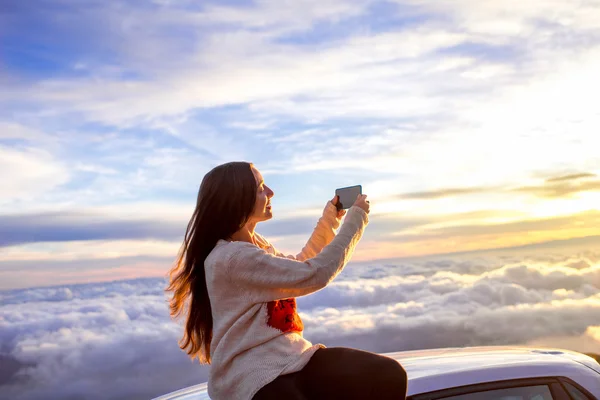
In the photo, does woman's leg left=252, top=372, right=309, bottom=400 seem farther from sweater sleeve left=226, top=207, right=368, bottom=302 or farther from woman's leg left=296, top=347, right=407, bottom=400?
sweater sleeve left=226, top=207, right=368, bottom=302

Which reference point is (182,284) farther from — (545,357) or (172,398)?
(545,357)

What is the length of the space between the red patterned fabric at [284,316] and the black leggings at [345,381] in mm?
227

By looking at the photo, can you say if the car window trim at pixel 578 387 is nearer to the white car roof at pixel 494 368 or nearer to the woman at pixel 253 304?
the white car roof at pixel 494 368

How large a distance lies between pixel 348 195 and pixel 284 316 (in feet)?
2.79

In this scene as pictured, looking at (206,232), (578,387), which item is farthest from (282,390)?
(578,387)

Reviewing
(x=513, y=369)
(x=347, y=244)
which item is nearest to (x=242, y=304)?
(x=347, y=244)

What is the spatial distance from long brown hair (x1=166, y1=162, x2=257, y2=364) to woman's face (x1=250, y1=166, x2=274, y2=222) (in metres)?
0.03

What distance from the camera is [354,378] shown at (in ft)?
10.1

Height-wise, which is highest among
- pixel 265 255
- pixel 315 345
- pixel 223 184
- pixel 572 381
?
pixel 223 184

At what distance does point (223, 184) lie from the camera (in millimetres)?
3395

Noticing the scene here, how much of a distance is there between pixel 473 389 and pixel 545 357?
544mm

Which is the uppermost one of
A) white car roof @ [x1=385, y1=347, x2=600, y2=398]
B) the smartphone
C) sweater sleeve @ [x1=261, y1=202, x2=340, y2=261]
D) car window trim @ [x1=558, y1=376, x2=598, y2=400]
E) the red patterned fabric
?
the smartphone

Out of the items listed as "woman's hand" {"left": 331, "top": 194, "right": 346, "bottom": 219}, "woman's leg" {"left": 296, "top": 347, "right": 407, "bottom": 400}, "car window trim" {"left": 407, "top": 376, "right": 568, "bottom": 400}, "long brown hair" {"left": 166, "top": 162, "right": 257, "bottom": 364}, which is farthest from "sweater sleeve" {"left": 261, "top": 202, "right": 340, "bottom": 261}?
"car window trim" {"left": 407, "top": 376, "right": 568, "bottom": 400}

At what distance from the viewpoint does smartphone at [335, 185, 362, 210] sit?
3811 mm
